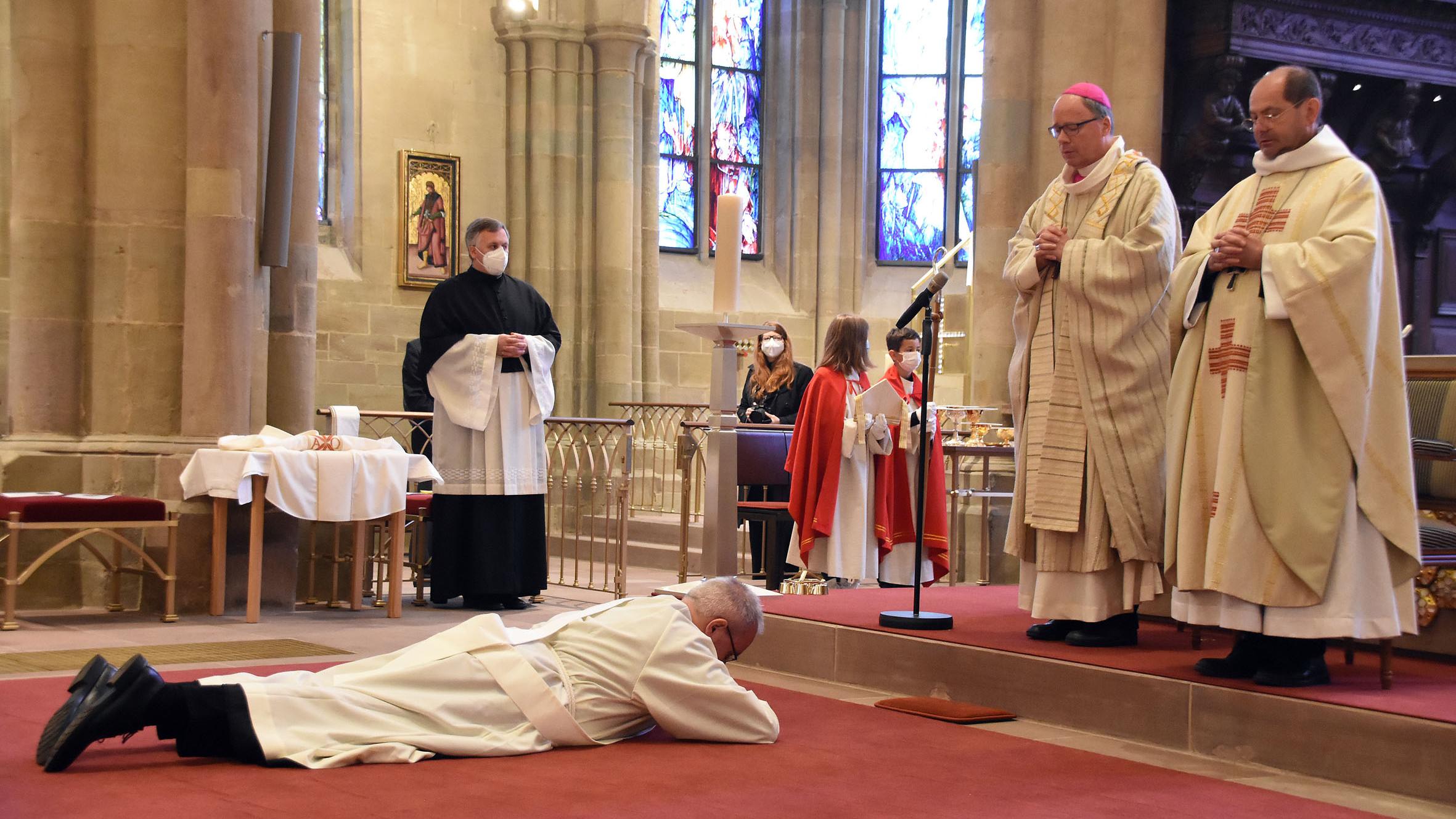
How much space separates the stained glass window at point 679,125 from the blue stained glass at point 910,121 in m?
2.29

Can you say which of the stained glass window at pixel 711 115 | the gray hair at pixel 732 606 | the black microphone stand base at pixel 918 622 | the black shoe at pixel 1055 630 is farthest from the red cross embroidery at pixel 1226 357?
the stained glass window at pixel 711 115

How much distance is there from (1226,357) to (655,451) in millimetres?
10188

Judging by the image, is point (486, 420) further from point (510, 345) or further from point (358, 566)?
point (358, 566)

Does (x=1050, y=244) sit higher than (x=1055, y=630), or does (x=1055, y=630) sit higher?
(x=1050, y=244)

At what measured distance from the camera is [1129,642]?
16.9 feet

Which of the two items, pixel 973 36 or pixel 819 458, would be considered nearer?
pixel 819 458

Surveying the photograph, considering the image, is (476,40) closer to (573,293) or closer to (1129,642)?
(573,293)

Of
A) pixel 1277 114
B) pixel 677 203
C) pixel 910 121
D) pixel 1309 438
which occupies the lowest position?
pixel 1309 438

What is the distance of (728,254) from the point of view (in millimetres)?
6695

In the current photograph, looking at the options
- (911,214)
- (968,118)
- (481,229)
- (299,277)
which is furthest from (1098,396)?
(968,118)

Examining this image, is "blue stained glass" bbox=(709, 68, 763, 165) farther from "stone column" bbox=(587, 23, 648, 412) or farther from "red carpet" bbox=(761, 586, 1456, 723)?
"red carpet" bbox=(761, 586, 1456, 723)

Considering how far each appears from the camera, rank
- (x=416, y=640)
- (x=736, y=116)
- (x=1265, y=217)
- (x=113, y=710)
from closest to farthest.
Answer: (x=113, y=710) → (x=1265, y=217) → (x=416, y=640) → (x=736, y=116)

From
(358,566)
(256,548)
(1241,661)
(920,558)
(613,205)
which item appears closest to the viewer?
(1241,661)

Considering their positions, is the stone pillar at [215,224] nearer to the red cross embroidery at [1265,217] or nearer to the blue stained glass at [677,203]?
the red cross embroidery at [1265,217]
